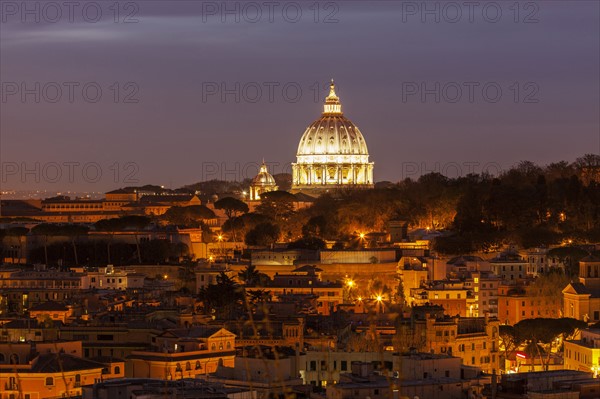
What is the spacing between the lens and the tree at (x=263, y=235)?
8169 centimetres

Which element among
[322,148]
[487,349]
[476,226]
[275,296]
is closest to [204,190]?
[322,148]

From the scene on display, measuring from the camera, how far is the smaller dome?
119 m

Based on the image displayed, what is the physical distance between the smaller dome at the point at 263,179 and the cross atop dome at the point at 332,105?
9.35m

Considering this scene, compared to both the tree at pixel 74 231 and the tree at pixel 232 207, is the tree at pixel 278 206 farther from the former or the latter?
the tree at pixel 74 231

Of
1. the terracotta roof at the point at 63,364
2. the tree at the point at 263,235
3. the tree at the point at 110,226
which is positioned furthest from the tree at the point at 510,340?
the tree at the point at 110,226

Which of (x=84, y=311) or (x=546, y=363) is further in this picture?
(x=84, y=311)

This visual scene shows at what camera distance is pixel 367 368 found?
3291 centimetres

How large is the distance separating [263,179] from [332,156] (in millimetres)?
7524

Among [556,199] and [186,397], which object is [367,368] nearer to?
[186,397]

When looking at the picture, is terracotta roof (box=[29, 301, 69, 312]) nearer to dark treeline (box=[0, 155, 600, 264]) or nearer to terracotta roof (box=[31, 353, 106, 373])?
terracotta roof (box=[31, 353, 106, 373])

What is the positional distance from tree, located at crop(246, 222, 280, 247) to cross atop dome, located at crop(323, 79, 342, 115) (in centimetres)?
4535

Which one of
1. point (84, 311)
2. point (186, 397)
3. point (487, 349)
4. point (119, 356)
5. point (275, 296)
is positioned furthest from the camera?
point (275, 296)

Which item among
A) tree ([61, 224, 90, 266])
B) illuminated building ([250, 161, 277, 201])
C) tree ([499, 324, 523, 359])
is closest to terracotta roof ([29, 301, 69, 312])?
tree ([499, 324, 523, 359])

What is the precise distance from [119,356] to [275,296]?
1679cm
